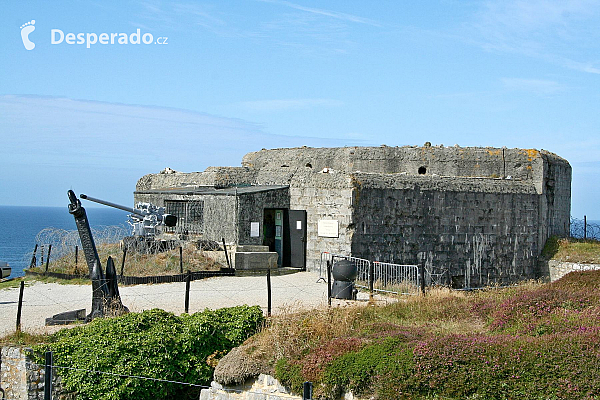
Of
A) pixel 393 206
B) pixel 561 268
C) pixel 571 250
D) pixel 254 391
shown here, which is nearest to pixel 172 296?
pixel 254 391

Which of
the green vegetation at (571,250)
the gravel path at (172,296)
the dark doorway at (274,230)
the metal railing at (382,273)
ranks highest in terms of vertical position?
the dark doorway at (274,230)

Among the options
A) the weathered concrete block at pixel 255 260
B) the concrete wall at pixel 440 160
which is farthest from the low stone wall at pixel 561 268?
the weathered concrete block at pixel 255 260

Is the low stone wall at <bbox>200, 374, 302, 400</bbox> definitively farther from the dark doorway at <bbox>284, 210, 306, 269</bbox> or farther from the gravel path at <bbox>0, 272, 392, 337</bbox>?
the dark doorway at <bbox>284, 210, 306, 269</bbox>

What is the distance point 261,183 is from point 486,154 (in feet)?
29.8

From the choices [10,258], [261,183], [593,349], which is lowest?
[10,258]

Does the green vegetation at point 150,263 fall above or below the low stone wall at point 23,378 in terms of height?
above

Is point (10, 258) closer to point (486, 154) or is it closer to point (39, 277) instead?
point (39, 277)

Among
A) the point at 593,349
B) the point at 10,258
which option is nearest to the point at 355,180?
→ the point at 593,349

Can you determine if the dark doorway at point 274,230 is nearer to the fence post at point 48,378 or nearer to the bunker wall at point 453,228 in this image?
the bunker wall at point 453,228

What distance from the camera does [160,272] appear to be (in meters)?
21.9

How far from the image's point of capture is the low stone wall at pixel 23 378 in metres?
12.1

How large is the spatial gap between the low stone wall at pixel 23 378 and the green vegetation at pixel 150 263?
923 centimetres

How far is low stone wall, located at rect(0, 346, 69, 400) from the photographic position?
39.9 feet

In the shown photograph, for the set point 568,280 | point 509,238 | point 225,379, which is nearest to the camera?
point 225,379
